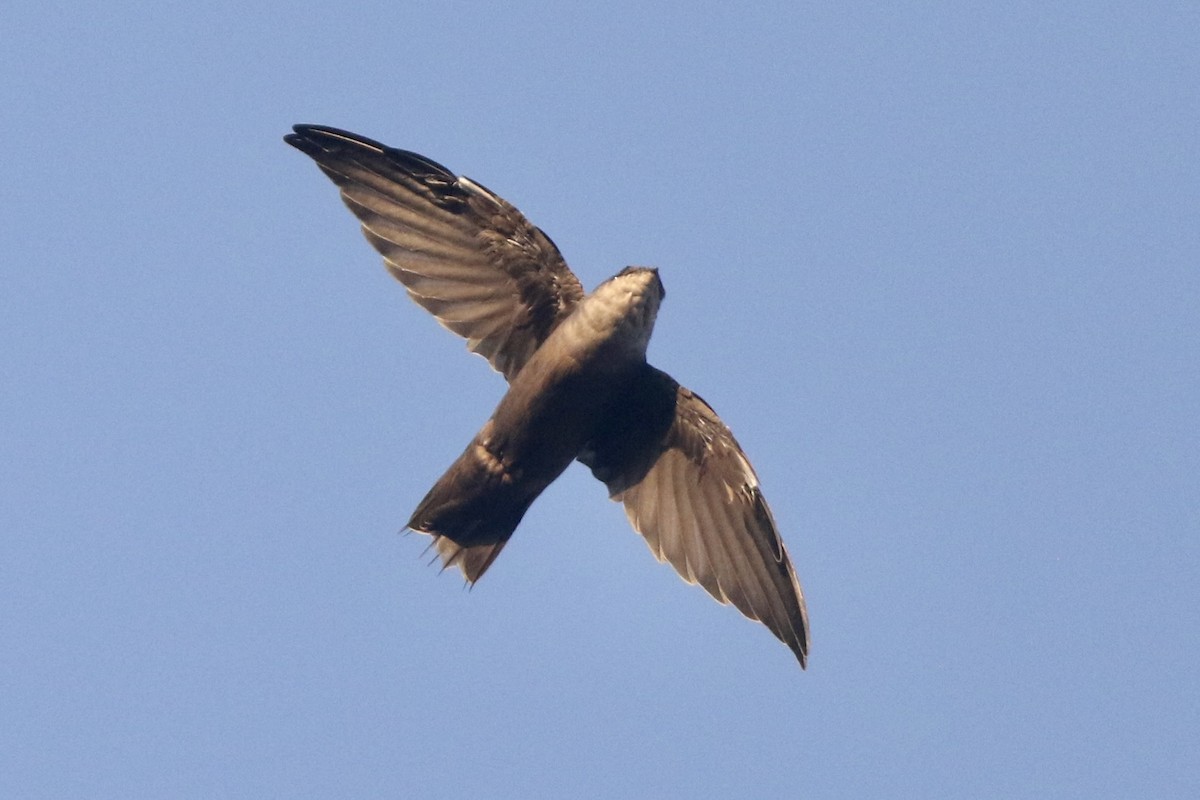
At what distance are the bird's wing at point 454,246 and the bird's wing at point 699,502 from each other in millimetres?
1365

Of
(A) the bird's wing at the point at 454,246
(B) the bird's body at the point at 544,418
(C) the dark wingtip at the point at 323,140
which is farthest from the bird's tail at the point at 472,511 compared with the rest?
(C) the dark wingtip at the point at 323,140

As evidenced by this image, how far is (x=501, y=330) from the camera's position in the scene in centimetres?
1595

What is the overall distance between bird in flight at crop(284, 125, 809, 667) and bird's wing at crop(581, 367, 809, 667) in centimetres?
1

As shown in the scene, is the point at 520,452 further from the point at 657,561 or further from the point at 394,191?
the point at 394,191

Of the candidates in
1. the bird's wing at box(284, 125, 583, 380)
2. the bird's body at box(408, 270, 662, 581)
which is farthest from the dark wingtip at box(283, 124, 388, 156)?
the bird's body at box(408, 270, 662, 581)

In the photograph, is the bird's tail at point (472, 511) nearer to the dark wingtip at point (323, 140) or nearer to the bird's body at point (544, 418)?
the bird's body at point (544, 418)

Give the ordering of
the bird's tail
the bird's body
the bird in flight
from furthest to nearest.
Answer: the bird in flight
the bird's tail
the bird's body

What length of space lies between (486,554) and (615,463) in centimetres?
170

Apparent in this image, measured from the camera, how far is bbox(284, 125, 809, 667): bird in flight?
15.3m

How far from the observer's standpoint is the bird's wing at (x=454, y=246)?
15672mm

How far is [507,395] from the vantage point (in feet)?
49.5

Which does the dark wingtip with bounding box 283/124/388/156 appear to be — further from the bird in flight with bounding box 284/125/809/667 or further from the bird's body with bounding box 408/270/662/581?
the bird's body with bounding box 408/270/662/581

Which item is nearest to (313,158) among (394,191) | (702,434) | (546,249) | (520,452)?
(394,191)

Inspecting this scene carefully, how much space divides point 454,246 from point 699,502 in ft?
12.1
